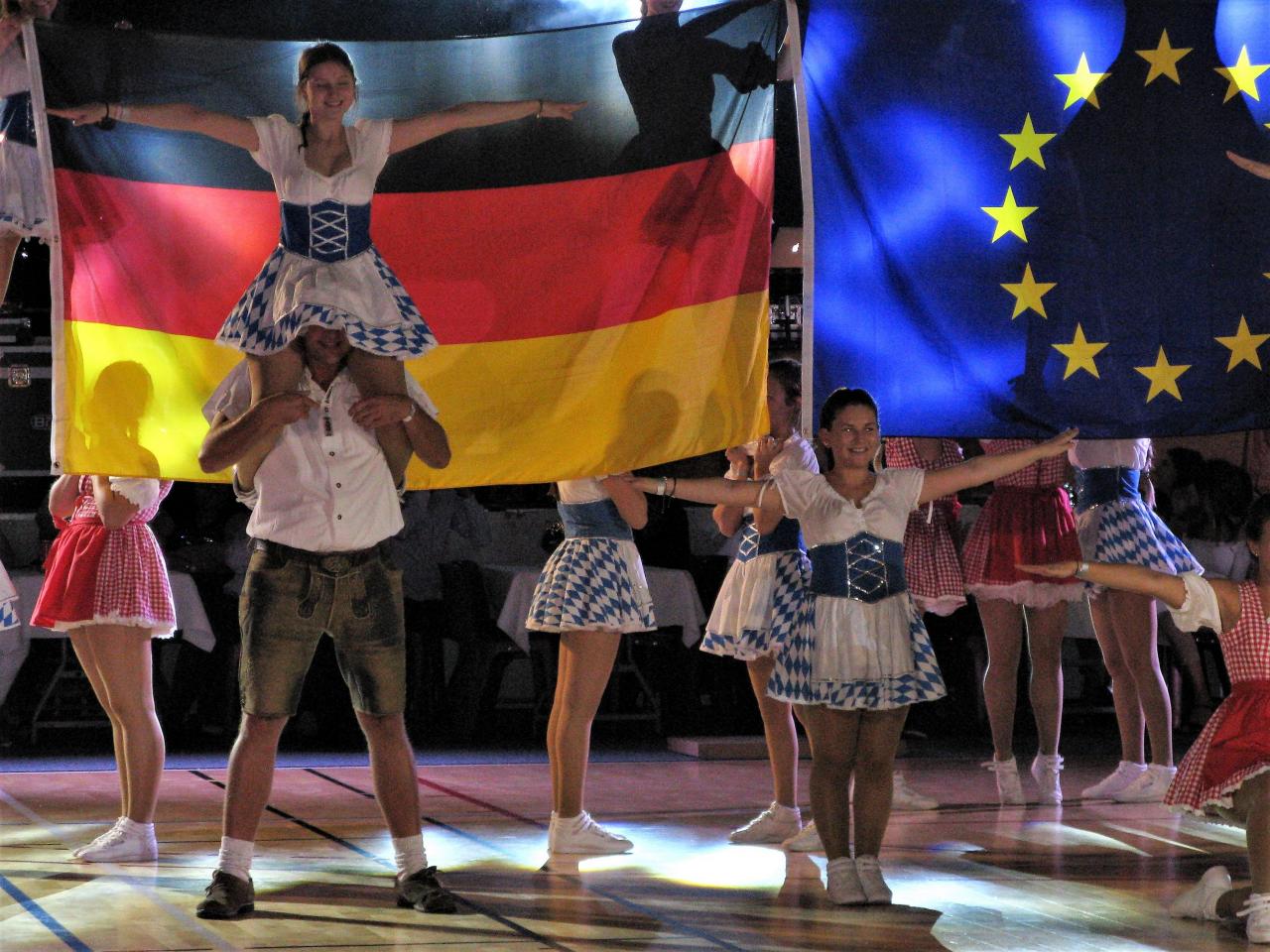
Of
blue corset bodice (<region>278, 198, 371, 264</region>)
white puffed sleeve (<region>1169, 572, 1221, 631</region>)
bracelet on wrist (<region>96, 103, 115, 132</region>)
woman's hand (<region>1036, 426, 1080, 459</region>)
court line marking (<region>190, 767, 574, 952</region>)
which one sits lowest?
court line marking (<region>190, 767, 574, 952</region>)

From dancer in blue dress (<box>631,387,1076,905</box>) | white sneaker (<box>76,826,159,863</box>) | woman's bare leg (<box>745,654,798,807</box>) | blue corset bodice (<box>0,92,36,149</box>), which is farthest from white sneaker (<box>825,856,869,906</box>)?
blue corset bodice (<box>0,92,36,149</box>)

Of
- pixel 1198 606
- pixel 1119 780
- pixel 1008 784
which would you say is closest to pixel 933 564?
pixel 1008 784

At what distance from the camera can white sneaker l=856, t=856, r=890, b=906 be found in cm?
491

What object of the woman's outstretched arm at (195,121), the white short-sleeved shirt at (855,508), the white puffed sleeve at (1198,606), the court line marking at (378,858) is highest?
the woman's outstretched arm at (195,121)

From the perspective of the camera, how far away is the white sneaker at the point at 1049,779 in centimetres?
695

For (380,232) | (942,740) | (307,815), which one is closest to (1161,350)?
(380,232)

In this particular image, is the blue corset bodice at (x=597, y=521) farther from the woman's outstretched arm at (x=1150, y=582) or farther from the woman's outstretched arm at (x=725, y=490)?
the woman's outstretched arm at (x=1150, y=582)

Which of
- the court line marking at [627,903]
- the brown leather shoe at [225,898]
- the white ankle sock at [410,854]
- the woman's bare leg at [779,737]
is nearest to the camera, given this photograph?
the court line marking at [627,903]

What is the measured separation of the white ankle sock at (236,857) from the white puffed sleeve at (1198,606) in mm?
2600

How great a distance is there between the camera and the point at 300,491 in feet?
15.1

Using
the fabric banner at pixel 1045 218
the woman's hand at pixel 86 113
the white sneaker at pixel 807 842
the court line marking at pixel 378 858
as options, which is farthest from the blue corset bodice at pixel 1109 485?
the woman's hand at pixel 86 113

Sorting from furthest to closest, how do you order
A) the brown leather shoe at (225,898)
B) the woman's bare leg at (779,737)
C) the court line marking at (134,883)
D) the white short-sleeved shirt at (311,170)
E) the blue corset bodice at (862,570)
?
the woman's bare leg at (779,737) < the blue corset bodice at (862,570) < the white short-sleeved shirt at (311,170) < the brown leather shoe at (225,898) < the court line marking at (134,883)

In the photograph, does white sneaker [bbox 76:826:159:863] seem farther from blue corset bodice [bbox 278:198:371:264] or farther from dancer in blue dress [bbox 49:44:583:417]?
blue corset bodice [bbox 278:198:371:264]

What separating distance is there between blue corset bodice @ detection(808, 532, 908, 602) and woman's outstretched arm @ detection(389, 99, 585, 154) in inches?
60.6
